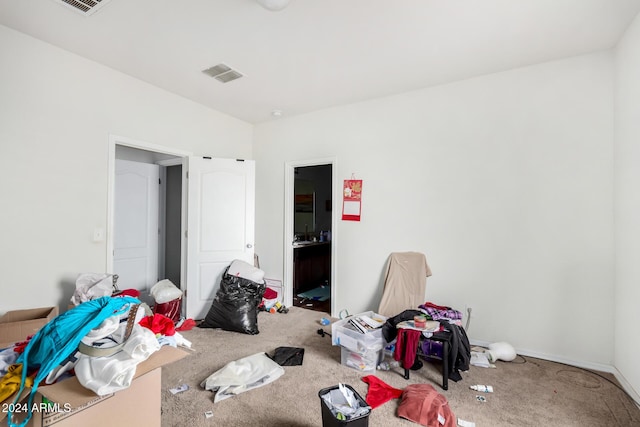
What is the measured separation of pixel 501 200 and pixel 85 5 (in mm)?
3771

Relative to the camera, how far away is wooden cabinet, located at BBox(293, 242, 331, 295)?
4598mm

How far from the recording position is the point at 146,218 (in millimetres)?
4148

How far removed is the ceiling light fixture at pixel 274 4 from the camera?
188cm

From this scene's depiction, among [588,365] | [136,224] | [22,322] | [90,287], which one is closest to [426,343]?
[588,365]

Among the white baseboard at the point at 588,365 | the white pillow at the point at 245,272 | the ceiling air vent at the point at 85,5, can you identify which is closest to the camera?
the ceiling air vent at the point at 85,5

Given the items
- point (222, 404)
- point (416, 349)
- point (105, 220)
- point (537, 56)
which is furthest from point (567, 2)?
point (105, 220)

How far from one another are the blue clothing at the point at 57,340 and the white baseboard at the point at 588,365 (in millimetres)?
3185

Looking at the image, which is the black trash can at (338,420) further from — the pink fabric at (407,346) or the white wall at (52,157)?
the white wall at (52,157)

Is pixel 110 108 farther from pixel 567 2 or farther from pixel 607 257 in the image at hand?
pixel 607 257

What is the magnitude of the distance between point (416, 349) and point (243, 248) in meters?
2.51

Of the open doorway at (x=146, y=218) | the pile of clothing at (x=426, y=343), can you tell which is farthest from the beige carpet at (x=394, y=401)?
the open doorway at (x=146, y=218)

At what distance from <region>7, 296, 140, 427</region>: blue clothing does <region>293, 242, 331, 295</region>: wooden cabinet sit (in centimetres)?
320

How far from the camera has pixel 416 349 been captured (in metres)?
2.36

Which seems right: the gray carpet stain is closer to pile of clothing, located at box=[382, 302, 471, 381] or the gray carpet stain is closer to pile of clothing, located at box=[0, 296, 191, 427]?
pile of clothing, located at box=[382, 302, 471, 381]
